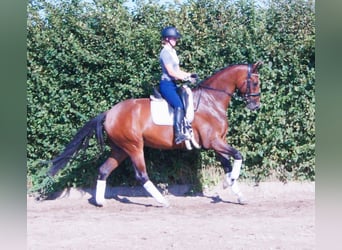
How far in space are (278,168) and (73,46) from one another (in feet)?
13.2

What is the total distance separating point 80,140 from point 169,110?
58.4 inches

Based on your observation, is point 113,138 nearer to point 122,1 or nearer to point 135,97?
point 135,97

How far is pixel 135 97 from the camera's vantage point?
821cm

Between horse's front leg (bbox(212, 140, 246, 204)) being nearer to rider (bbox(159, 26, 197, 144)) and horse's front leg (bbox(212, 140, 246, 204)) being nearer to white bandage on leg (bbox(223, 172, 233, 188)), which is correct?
white bandage on leg (bbox(223, 172, 233, 188))

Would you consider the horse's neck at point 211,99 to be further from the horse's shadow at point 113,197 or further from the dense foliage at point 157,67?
the horse's shadow at point 113,197

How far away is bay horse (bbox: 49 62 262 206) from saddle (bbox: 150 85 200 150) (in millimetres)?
86

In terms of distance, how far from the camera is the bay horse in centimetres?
737

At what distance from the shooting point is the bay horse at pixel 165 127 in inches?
290

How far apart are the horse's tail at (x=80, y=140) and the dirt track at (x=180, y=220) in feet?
2.28

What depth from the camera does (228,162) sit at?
7.52 m

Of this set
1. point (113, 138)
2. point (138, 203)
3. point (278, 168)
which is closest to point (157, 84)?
point (113, 138)

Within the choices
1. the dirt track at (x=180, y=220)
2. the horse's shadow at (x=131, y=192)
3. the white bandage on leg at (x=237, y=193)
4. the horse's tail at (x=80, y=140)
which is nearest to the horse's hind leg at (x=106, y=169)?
the dirt track at (x=180, y=220)

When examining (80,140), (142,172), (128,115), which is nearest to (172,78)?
(128,115)

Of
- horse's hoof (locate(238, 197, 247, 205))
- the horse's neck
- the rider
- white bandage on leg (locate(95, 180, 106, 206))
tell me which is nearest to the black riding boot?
the rider
